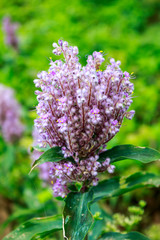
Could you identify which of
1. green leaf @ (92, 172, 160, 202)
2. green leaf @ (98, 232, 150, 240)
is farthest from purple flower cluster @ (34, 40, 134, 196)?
green leaf @ (98, 232, 150, 240)

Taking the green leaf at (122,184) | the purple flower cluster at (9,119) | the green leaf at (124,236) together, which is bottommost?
the green leaf at (124,236)

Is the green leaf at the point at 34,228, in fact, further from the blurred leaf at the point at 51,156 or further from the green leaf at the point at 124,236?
the blurred leaf at the point at 51,156

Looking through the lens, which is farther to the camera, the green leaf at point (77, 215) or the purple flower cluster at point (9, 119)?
the purple flower cluster at point (9, 119)

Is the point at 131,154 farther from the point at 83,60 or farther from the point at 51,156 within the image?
the point at 83,60

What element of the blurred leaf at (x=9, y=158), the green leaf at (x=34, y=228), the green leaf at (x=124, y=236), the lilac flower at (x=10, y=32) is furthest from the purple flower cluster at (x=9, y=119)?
the green leaf at (x=124, y=236)

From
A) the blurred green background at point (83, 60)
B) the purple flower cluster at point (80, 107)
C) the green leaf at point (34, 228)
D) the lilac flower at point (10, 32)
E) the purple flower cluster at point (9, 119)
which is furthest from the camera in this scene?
the lilac flower at point (10, 32)
